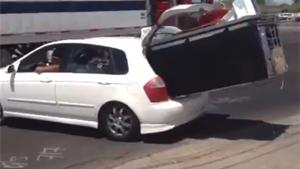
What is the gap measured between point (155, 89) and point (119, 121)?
2.45 ft

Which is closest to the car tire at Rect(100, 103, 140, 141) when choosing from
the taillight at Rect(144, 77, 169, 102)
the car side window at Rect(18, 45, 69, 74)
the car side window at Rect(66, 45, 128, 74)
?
the taillight at Rect(144, 77, 169, 102)

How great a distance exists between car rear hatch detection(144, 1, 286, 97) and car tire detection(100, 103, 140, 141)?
0.68m

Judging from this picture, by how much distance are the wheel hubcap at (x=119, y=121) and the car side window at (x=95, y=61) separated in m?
0.56

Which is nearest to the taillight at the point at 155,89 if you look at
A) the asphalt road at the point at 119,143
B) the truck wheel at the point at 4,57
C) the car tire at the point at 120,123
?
the car tire at the point at 120,123

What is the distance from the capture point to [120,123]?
9586mm

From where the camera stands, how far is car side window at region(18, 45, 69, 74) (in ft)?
33.7

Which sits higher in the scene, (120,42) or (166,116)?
(120,42)

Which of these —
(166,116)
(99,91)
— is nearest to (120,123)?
(99,91)

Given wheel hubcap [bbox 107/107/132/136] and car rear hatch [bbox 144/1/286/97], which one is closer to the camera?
car rear hatch [bbox 144/1/286/97]

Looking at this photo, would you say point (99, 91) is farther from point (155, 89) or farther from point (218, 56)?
point (218, 56)

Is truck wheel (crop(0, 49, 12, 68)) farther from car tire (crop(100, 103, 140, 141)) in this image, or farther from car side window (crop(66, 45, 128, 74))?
car tire (crop(100, 103, 140, 141))

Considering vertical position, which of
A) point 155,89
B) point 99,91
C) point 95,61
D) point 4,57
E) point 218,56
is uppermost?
point 218,56

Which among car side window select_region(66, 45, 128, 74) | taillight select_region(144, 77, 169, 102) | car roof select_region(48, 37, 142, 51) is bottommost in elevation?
taillight select_region(144, 77, 169, 102)

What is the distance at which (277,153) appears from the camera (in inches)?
336
